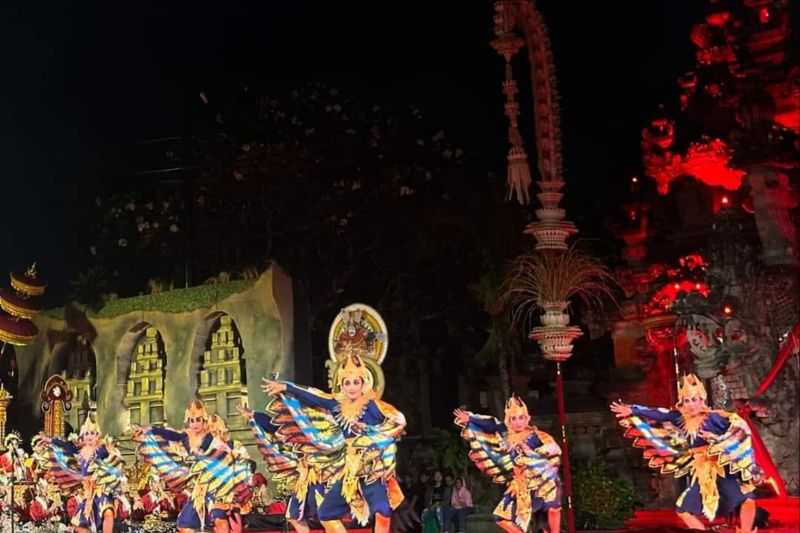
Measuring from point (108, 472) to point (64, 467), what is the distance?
536 millimetres

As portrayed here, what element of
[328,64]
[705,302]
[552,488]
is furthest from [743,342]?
[328,64]

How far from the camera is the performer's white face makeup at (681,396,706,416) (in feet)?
27.6

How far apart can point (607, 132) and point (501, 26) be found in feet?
13.3

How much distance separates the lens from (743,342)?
36.9 ft

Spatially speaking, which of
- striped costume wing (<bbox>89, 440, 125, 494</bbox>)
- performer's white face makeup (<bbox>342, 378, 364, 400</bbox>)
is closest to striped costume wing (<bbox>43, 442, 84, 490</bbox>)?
striped costume wing (<bbox>89, 440, 125, 494</bbox>)

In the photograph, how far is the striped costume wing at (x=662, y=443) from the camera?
852 cm

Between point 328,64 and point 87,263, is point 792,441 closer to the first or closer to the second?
point 328,64

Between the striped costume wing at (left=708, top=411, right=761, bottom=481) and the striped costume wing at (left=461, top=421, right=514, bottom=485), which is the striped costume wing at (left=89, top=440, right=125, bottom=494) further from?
the striped costume wing at (left=708, top=411, right=761, bottom=481)

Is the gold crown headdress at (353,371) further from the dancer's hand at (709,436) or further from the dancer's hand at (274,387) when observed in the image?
the dancer's hand at (709,436)

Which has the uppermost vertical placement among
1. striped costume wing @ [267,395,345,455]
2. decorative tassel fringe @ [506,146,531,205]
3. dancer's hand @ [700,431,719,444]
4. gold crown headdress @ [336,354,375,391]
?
decorative tassel fringe @ [506,146,531,205]

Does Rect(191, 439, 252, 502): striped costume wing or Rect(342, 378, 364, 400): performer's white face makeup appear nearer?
Rect(342, 378, 364, 400): performer's white face makeup

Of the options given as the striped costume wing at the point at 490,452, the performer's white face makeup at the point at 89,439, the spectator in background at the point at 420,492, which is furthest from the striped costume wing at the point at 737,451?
the performer's white face makeup at the point at 89,439

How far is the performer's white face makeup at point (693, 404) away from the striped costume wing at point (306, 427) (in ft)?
8.35

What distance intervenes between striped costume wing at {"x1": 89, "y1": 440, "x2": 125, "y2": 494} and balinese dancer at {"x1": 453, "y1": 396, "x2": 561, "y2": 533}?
327 cm
